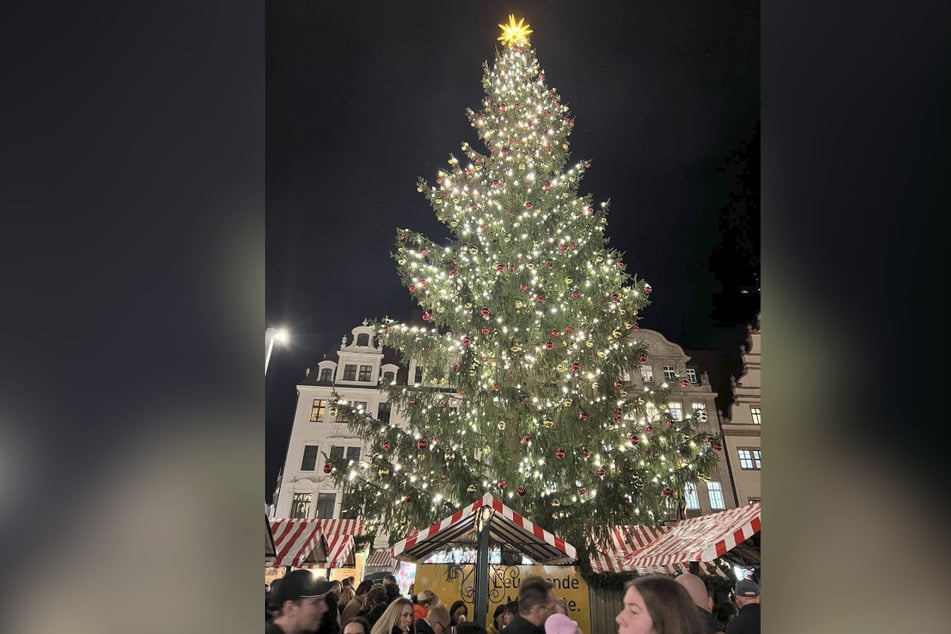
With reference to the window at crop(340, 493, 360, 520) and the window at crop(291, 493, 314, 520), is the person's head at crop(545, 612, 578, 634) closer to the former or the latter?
the window at crop(340, 493, 360, 520)

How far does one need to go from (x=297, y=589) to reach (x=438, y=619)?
1.61 m

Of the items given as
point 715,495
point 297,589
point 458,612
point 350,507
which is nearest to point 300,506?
point 350,507

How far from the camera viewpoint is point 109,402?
612 mm

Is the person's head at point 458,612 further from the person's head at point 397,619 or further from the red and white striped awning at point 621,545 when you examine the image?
the red and white striped awning at point 621,545

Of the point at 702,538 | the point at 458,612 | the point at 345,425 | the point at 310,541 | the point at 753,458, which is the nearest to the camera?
the point at 753,458

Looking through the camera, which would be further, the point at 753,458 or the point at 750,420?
the point at 753,458

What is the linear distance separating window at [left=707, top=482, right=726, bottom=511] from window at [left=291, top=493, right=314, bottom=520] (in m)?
7.66

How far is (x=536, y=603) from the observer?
219 centimetres

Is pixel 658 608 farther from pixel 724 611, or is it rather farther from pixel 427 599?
pixel 724 611

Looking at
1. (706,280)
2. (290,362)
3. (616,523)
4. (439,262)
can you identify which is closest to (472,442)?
(616,523)

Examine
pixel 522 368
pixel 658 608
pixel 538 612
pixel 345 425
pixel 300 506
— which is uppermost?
pixel 345 425

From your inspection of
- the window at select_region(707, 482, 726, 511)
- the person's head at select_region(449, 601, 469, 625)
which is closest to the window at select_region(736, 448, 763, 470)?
the person's head at select_region(449, 601, 469, 625)

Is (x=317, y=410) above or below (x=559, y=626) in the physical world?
above

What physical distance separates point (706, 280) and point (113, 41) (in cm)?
194
